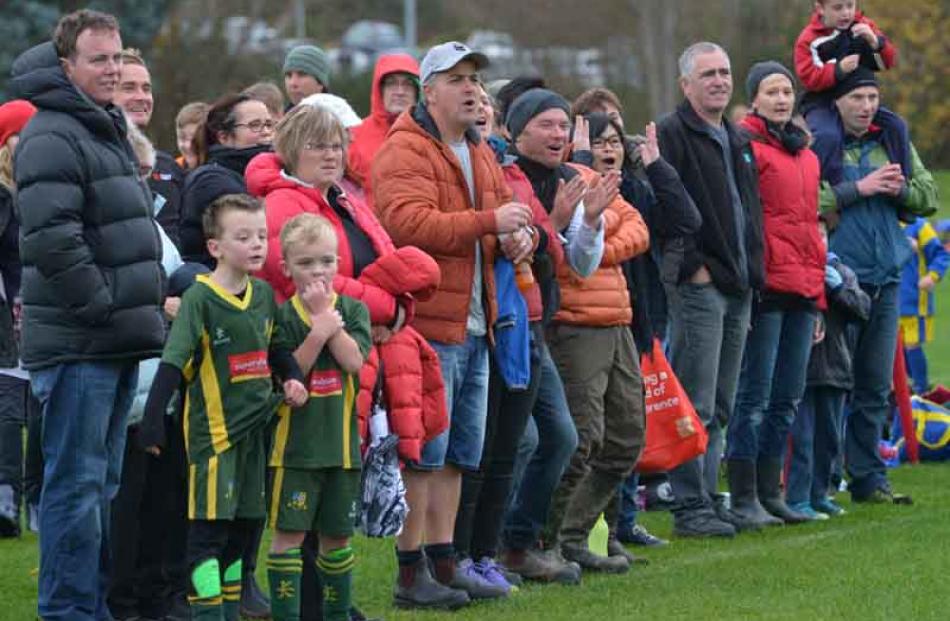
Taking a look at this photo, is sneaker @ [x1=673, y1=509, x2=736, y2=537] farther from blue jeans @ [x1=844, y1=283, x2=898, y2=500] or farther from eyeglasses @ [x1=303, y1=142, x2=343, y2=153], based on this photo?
eyeglasses @ [x1=303, y1=142, x2=343, y2=153]

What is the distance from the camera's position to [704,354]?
11250 mm

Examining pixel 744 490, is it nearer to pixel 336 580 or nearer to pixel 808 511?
pixel 808 511

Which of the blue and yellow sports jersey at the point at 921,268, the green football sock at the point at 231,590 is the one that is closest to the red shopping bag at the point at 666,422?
the green football sock at the point at 231,590

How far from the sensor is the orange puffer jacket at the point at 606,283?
394 inches

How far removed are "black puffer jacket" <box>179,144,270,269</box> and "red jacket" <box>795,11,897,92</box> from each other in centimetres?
476

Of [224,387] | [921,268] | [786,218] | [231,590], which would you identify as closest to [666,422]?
[786,218]

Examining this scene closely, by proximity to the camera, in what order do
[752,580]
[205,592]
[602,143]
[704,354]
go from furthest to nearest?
[704,354]
[602,143]
[752,580]
[205,592]

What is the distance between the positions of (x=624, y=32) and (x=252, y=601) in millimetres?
49357

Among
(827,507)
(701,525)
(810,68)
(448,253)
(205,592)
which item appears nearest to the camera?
(205,592)

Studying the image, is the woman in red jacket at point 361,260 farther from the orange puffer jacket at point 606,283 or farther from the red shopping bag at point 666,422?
the red shopping bag at point 666,422

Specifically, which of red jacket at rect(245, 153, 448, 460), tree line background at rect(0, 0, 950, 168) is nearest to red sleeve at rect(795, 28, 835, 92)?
red jacket at rect(245, 153, 448, 460)

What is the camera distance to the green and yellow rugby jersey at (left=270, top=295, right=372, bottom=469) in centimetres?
779

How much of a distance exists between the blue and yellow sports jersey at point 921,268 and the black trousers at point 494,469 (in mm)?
7844

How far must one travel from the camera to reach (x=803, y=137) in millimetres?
11883
